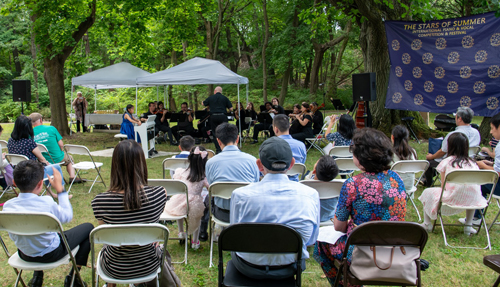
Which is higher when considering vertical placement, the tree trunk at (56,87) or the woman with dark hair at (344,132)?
the tree trunk at (56,87)

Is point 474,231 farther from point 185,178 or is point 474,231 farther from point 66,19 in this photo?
point 66,19

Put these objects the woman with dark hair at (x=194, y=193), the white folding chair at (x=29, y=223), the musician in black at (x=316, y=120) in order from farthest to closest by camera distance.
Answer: the musician in black at (x=316, y=120), the woman with dark hair at (x=194, y=193), the white folding chair at (x=29, y=223)

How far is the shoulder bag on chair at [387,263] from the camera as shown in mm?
2049

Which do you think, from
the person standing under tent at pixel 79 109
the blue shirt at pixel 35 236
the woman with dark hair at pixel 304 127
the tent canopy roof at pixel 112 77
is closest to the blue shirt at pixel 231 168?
the blue shirt at pixel 35 236

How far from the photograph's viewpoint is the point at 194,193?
365cm

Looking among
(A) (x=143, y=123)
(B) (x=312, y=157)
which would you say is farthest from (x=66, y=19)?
(B) (x=312, y=157)

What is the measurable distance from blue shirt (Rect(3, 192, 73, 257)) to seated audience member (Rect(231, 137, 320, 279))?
1.33 m

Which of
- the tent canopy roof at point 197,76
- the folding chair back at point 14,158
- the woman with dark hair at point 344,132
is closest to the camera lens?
the folding chair back at point 14,158

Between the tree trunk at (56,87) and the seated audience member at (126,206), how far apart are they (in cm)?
1130

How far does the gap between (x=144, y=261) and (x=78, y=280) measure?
809mm

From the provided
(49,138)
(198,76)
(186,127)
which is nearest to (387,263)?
(49,138)

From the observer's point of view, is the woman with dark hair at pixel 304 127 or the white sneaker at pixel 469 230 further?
the woman with dark hair at pixel 304 127

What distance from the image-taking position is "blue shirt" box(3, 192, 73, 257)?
2.41 m

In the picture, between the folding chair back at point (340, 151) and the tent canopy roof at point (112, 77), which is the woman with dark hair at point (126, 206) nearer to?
the folding chair back at point (340, 151)
